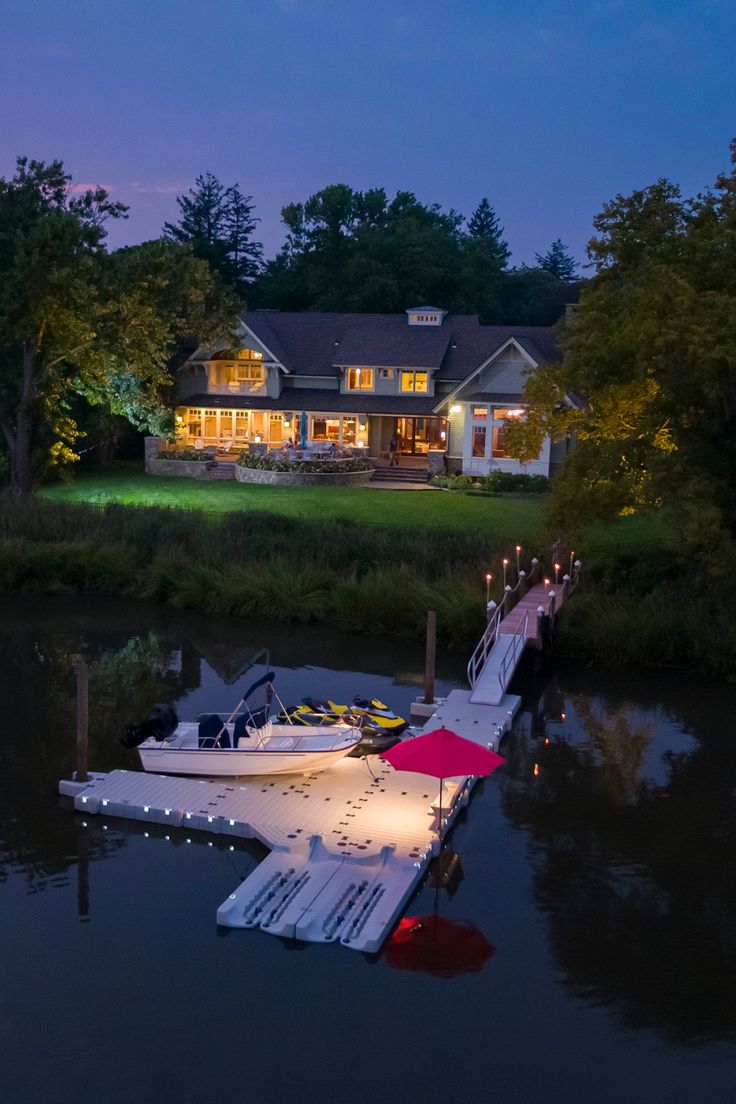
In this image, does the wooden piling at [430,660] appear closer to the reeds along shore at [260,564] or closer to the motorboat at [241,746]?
the motorboat at [241,746]

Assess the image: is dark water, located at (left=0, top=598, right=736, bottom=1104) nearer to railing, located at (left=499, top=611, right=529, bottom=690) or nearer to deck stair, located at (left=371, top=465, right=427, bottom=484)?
railing, located at (left=499, top=611, right=529, bottom=690)

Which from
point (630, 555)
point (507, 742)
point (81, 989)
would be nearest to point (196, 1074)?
point (81, 989)

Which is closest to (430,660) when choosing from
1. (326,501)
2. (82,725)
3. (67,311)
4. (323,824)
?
(323,824)

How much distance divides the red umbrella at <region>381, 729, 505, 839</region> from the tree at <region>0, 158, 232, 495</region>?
26553 mm

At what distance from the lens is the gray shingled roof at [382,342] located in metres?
49.9

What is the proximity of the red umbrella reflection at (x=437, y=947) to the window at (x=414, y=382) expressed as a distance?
1557 inches

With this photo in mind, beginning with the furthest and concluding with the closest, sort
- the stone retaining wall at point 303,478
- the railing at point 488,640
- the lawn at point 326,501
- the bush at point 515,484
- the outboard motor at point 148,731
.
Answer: the stone retaining wall at point 303,478, the bush at point 515,484, the lawn at point 326,501, the railing at point 488,640, the outboard motor at point 148,731

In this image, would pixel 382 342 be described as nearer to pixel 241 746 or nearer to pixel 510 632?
pixel 510 632

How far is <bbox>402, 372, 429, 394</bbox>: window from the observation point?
49.9 m

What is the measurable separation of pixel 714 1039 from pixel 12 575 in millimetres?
23023

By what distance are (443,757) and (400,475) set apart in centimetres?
3397

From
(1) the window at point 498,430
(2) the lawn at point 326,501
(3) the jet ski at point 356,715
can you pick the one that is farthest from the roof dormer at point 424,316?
(3) the jet ski at point 356,715

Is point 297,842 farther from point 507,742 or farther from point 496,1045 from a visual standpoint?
point 507,742

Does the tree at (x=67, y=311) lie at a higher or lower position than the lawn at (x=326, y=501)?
higher
